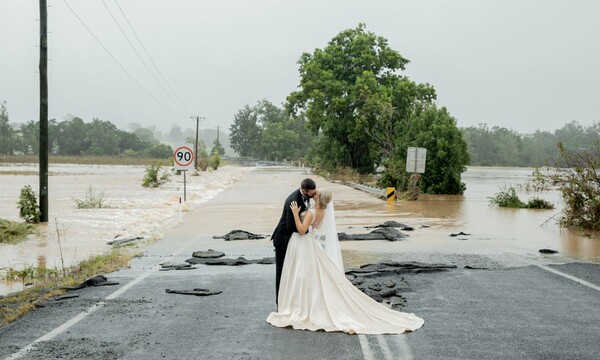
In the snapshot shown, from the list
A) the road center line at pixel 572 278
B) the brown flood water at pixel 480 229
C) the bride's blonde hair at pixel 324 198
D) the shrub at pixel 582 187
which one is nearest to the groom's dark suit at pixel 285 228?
the bride's blonde hair at pixel 324 198

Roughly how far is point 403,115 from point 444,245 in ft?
141

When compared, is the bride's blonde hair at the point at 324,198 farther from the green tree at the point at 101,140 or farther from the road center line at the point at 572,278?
the green tree at the point at 101,140

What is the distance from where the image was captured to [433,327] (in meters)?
7.98

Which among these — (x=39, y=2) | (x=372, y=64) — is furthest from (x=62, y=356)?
(x=372, y=64)

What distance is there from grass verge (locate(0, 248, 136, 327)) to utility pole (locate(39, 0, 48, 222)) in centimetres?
920

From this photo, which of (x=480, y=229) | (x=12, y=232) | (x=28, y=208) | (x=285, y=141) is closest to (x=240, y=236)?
(x=12, y=232)

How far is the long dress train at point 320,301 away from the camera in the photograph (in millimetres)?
7965

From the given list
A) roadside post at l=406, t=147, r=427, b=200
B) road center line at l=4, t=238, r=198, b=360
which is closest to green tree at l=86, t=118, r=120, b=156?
roadside post at l=406, t=147, r=427, b=200

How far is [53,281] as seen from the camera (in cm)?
1197

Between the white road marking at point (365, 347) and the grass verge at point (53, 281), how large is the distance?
4.32 m

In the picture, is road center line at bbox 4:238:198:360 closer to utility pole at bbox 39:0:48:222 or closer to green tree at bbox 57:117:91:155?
utility pole at bbox 39:0:48:222

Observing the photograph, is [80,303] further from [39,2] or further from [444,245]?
[39,2]

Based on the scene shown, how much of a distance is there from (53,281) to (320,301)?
233 inches

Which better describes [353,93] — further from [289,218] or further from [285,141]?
[285,141]
